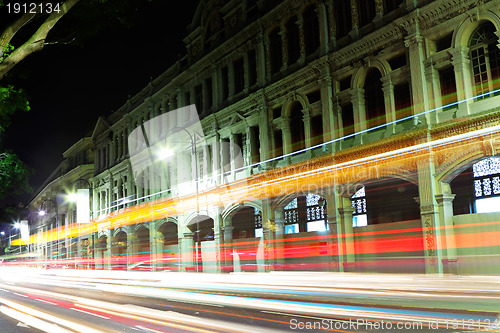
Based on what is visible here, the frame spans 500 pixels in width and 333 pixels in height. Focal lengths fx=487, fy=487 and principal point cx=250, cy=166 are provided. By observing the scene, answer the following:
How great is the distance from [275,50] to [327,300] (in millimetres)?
19124

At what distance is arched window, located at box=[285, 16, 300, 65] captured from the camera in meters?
27.2

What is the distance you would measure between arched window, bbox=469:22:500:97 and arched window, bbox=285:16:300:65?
1046 centimetres

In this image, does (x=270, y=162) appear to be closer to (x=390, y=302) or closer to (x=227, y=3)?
(x=227, y=3)

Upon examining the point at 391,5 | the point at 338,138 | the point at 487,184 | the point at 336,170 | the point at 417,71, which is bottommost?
the point at 487,184

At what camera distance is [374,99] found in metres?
22.8

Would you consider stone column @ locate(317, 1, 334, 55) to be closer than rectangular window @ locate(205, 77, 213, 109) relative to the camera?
Yes

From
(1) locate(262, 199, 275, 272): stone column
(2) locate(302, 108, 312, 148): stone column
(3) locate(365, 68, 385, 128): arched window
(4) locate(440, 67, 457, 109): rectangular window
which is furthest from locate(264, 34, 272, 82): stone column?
(4) locate(440, 67, 457, 109): rectangular window

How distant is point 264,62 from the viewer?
29.0 m

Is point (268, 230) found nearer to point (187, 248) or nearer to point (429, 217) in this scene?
point (187, 248)

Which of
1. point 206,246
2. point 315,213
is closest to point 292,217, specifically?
point 315,213

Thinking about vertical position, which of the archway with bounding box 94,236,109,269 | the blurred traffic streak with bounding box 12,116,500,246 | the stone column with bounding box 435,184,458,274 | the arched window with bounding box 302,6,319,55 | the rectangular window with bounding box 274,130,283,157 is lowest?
the archway with bounding box 94,236,109,269

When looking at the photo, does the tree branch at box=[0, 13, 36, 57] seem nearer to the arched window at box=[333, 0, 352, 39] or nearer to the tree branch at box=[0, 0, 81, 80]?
the tree branch at box=[0, 0, 81, 80]

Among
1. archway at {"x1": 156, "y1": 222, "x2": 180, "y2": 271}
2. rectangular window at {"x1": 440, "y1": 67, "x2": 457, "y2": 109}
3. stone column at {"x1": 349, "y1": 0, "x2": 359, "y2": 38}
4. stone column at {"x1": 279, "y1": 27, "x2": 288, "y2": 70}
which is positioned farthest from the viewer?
archway at {"x1": 156, "y1": 222, "x2": 180, "y2": 271}

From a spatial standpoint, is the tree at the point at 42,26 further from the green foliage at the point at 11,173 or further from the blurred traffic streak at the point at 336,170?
the blurred traffic streak at the point at 336,170
